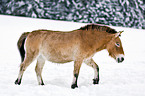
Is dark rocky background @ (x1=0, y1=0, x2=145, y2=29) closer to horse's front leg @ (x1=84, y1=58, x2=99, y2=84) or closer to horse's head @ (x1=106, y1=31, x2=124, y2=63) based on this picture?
horse's front leg @ (x1=84, y1=58, x2=99, y2=84)

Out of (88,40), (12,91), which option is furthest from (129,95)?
(12,91)

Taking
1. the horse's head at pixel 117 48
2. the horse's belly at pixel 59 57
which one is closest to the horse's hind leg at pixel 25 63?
the horse's belly at pixel 59 57

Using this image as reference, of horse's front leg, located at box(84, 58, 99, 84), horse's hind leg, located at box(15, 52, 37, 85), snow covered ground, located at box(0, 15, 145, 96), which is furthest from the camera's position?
horse's front leg, located at box(84, 58, 99, 84)

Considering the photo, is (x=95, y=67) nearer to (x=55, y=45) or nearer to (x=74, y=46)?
(x=74, y=46)

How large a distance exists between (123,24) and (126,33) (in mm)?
2696

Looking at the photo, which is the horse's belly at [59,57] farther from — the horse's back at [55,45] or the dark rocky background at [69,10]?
the dark rocky background at [69,10]

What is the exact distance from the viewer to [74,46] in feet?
17.3

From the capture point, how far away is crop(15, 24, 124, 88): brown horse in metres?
5.29

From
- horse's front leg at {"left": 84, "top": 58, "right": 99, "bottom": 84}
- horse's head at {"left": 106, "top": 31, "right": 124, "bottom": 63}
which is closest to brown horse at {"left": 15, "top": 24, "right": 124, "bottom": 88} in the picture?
horse's head at {"left": 106, "top": 31, "right": 124, "bottom": 63}

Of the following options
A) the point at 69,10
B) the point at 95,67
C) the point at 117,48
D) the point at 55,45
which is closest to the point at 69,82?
the point at 95,67

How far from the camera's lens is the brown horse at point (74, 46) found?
208 inches

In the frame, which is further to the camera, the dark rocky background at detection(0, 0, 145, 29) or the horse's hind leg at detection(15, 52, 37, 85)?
the dark rocky background at detection(0, 0, 145, 29)

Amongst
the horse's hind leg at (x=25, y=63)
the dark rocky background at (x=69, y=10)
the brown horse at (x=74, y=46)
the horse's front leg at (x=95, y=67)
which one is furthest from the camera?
the dark rocky background at (x=69, y=10)

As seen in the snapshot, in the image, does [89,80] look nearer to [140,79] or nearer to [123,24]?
[140,79]
